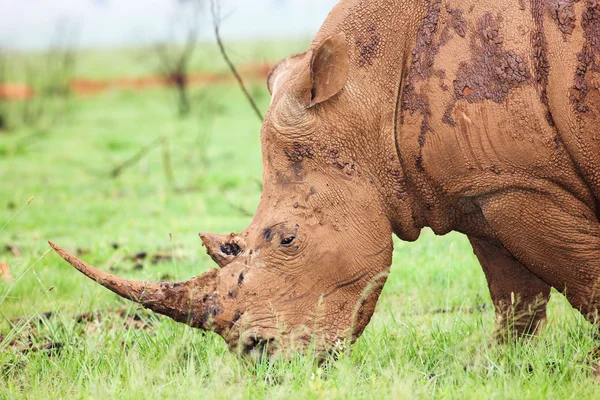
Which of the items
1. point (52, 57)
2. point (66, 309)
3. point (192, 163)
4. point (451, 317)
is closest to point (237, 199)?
point (192, 163)

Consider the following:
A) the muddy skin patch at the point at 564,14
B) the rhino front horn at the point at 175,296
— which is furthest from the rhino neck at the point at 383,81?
the rhino front horn at the point at 175,296

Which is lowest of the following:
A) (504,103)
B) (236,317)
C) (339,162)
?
(236,317)

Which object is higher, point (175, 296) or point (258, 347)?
point (175, 296)

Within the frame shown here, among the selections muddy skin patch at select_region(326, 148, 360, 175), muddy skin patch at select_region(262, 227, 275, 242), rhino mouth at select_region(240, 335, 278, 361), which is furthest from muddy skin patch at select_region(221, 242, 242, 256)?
muddy skin patch at select_region(326, 148, 360, 175)

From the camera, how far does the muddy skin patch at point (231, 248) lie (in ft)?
12.3

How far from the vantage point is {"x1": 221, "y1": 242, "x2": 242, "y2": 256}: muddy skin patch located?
376 centimetres

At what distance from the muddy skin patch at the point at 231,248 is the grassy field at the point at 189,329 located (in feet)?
1.46

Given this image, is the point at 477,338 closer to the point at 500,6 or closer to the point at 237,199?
the point at 500,6

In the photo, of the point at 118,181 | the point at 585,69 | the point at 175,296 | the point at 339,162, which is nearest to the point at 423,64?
the point at 339,162

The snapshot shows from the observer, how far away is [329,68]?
3.68 meters

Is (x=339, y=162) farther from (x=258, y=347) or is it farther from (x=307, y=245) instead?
(x=258, y=347)

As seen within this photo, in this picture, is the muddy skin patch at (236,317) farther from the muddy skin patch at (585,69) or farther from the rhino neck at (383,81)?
the muddy skin patch at (585,69)

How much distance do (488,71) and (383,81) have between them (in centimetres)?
47

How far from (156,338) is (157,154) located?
11092 millimetres
